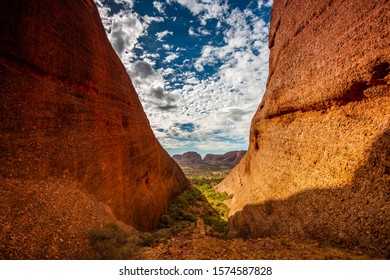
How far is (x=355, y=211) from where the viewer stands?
4.65m

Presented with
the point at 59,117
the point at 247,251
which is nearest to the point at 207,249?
the point at 247,251

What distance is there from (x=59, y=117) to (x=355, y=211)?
9964 mm

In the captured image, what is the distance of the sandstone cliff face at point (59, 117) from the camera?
5324mm

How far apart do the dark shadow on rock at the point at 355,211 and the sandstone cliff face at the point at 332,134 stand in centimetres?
2

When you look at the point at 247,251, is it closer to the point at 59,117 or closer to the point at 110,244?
the point at 110,244

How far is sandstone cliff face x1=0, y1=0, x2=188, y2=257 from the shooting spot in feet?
17.5

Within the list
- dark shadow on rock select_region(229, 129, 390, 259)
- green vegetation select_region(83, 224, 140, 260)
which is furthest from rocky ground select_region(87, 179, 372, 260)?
dark shadow on rock select_region(229, 129, 390, 259)

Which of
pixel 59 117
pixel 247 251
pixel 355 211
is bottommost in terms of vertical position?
pixel 247 251

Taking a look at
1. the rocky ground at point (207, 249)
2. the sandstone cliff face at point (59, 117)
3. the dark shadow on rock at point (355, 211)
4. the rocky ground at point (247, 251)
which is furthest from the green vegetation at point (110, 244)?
the dark shadow on rock at point (355, 211)

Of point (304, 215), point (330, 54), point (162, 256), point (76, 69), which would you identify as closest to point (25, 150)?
point (76, 69)

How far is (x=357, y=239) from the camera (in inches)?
172

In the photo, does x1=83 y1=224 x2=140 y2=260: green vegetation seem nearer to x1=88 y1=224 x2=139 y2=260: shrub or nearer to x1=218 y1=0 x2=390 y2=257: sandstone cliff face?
x1=88 y1=224 x2=139 y2=260: shrub

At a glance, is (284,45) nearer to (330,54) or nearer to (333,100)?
(330,54)

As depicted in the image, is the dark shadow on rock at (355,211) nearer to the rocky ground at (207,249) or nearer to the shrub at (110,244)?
the rocky ground at (207,249)
